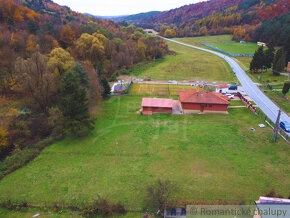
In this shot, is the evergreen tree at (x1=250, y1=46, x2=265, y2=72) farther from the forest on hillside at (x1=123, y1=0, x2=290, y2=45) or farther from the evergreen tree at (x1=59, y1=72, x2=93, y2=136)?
the evergreen tree at (x1=59, y1=72, x2=93, y2=136)

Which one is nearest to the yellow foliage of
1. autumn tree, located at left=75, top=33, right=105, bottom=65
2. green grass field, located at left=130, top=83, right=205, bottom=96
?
green grass field, located at left=130, top=83, right=205, bottom=96

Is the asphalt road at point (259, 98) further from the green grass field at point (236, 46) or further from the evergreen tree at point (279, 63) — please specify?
the green grass field at point (236, 46)

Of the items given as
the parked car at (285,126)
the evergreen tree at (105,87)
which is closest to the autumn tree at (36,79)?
the evergreen tree at (105,87)

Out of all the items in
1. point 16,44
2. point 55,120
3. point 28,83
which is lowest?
point 55,120

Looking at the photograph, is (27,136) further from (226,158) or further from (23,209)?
(226,158)

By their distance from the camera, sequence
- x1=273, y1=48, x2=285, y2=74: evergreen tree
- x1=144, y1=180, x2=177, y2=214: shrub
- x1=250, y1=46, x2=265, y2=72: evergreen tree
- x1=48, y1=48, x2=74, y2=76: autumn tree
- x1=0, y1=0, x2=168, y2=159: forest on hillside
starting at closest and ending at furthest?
x1=144, y1=180, x2=177, y2=214: shrub
x1=0, y1=0, x2=168, y2=159: forest on hillside
x1=48, y1=48, x2=74, y2=76: autumn tree
x1=273, y1=48, x2=285, y2=74: evergreen tree
x1=250, y1=46, x2=265, y2=72: evergreen tree

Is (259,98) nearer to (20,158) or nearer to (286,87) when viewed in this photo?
(286,87)

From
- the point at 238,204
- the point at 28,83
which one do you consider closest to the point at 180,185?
the point at 238,204
